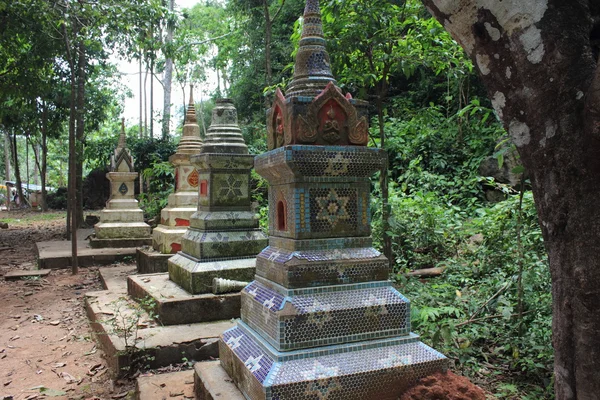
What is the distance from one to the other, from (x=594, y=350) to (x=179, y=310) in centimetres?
393

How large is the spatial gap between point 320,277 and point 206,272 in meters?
2.66

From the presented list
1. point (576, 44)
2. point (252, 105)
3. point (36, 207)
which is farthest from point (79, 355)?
point (36, 207)

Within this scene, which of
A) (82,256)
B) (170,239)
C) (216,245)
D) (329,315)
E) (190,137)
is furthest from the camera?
(82,256)

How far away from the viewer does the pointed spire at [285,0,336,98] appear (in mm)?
3189

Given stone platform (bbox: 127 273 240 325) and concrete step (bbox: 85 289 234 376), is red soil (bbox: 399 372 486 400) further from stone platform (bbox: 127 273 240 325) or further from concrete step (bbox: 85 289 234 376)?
stone platform (bbox: 127 273 240 325)

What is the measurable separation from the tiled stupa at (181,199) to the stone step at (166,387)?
420cm

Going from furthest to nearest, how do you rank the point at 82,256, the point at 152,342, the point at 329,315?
the point at 82,256 < the point at 152,342 < the point at 329,315

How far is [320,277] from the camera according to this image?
2.93 m

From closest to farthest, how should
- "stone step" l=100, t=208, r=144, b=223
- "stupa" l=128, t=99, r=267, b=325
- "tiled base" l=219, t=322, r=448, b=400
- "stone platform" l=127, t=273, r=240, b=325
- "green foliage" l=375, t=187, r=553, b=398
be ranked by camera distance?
"tiled base" l=219, t=322, r=448, b=400 → "green foliage" l=375, t=187, r=553, b=398 → "stone platform" l=127, t=273, r=240, b=325 → "stupa" l=128, t=99, r=267, b=325 → "stone step" l=100, t=208, r=144, b=223

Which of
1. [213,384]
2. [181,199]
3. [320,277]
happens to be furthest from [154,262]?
[320,277]

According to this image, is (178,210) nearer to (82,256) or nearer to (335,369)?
(82,256)

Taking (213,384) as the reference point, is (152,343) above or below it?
below

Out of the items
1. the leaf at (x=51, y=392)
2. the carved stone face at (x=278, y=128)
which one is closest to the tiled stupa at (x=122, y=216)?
the leaf at (x=51, y=392)

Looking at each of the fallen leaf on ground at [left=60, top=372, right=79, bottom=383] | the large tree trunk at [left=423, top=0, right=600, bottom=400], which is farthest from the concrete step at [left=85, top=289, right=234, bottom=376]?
the large tree trunk at [left=423, top=0, right=600, bottom=400]
